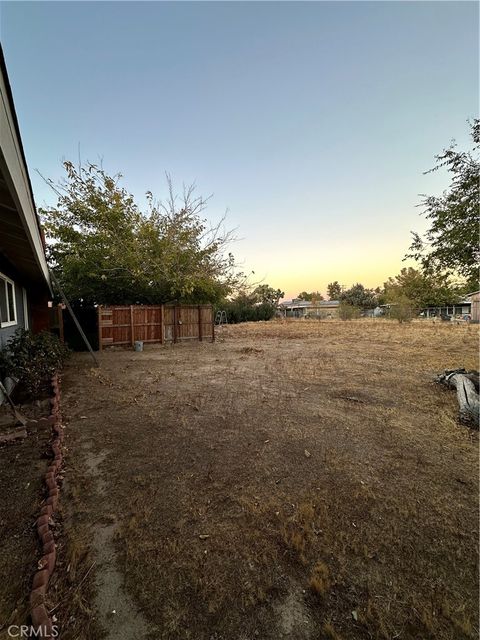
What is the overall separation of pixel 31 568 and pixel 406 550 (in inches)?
85.0

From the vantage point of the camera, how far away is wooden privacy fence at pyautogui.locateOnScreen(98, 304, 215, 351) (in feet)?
34.5

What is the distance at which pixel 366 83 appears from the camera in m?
6.95

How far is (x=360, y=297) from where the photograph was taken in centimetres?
4559

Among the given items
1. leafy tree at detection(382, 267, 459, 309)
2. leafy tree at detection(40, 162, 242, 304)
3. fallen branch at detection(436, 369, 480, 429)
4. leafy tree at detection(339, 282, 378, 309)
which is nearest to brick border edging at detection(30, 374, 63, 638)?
fallen branch at detection(436, 369, 480, 429)

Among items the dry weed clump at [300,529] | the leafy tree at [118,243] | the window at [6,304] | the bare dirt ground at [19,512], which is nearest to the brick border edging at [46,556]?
the bare dirt ground at [19,512]

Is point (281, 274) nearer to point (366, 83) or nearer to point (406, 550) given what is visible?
point (366, 83)

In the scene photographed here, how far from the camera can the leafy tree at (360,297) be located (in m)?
45.1

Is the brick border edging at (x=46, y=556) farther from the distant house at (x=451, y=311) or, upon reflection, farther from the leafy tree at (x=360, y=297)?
the leafy tree at (x=360, y=297)

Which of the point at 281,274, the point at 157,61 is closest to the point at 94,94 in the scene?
the point at 157,61

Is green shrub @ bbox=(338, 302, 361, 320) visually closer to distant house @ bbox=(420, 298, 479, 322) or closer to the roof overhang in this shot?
distant house @ bbox=(420, 298, 479, 322)

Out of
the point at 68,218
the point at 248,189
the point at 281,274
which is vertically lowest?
the point at 281,274

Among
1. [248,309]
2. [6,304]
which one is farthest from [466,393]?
[248,309]

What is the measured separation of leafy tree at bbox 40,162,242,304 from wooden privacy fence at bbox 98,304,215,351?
34.9 inches

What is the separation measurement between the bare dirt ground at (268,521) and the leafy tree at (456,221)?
9.27 feet
